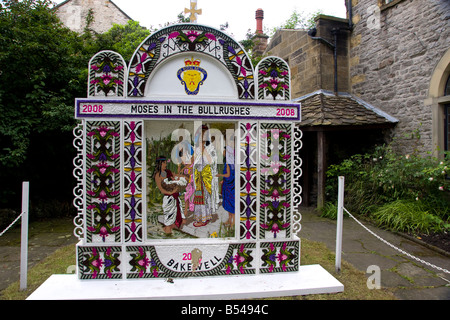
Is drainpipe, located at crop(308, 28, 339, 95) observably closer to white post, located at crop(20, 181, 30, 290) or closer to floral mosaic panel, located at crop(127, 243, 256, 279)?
floral mosaic panel, located at crop(127, 243, 256, 279)

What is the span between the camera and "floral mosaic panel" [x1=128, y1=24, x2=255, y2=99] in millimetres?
3396

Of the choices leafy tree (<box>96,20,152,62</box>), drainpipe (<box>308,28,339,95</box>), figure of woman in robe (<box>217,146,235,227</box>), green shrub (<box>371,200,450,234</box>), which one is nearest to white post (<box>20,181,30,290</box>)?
figure of woman in robe (<box>217,146,235,227</box>)

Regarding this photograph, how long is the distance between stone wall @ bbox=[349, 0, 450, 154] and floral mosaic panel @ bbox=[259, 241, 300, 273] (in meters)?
5.17

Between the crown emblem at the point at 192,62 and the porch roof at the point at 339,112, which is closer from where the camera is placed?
the crown emblem at the point at 192,62

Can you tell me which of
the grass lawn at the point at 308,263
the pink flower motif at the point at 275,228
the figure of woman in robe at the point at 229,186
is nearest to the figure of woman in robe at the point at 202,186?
the figure of woman in robe at the point at 229,186

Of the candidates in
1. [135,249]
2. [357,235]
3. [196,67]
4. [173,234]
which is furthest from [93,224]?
[357,235]

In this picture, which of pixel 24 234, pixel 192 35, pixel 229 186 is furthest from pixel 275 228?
pixel 24 234

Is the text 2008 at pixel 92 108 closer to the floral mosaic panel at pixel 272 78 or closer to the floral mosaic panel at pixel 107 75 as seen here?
the floral mosaic panel at pixel 107 75

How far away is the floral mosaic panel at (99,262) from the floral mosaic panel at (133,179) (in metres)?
0.24

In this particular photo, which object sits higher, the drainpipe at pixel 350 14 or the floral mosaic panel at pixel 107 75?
the drainpipe at pixel 350 14

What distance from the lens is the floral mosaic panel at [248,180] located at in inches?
139

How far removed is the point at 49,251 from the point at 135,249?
2608 mm

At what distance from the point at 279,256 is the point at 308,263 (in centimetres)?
97

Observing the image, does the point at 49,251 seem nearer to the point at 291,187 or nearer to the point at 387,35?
the point at 291,187
